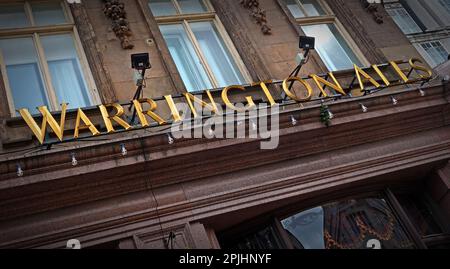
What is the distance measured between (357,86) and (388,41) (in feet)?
7.12

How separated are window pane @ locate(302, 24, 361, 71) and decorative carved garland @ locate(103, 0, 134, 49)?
437 centimetres

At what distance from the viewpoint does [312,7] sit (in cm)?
1231

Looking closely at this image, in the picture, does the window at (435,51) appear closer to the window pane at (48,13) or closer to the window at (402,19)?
the window at (402,19)

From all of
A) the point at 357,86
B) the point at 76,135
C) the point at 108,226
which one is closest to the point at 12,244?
the point at 108,226

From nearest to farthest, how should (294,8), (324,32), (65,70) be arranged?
(65,70) → (324,32) → (294,8)

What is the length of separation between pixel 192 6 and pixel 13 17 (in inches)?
155

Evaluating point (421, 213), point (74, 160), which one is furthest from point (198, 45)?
point (421, 213)

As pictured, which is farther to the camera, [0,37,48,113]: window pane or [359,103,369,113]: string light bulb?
[359,103,369,113]: string light bulb

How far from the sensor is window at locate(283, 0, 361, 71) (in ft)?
36.6

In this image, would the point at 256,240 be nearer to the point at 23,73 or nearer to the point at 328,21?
the point at 23,73

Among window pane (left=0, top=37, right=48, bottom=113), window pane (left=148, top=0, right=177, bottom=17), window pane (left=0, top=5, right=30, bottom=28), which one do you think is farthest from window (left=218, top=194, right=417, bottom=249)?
window pane (left=0, top=5, right=30, bottom=28)

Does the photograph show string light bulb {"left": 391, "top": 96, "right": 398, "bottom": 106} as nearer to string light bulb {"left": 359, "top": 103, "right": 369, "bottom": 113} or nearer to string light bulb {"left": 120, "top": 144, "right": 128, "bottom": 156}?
string light bulb {"left": 359, "top": 103, "right": 369, "bottom": 113}

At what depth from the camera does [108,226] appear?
7078 mm
